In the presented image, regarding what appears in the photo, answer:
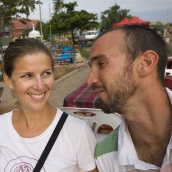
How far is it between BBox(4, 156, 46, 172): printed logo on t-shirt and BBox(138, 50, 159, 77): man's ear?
2.96 feet

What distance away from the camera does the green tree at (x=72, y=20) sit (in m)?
16.5

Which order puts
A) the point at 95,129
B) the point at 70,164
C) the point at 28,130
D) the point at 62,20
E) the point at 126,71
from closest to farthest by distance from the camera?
the point at 126,71, the point at 70,164, the point at 28,130, the point at 95,129, the point at 62,20

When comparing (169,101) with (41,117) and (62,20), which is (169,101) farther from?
(62,20)

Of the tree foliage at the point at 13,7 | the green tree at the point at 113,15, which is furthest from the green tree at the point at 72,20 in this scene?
the green tree at the point at 113,15

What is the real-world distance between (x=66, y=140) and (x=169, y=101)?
2.36 ft

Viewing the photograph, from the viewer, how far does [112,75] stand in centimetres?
163

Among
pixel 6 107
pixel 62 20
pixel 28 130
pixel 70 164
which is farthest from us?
pixel 62 20

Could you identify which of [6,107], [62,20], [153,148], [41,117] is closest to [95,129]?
[41,117]

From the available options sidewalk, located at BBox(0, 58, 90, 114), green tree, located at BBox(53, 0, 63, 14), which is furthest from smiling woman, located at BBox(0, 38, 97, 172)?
green tree, located at BBox(53, 0, 63, 14)

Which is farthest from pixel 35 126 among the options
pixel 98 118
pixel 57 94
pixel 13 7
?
pixel 13 7

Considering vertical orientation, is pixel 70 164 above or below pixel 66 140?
below

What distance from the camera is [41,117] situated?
195cm

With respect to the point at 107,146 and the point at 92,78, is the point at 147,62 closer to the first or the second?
the point at 92,78

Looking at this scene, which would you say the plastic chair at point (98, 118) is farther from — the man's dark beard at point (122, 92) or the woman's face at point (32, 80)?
the man's dark beard at point (122, 92)
